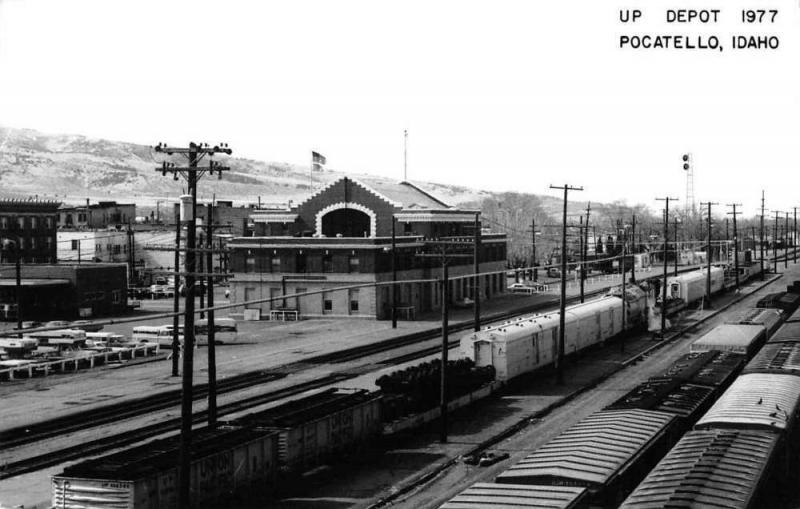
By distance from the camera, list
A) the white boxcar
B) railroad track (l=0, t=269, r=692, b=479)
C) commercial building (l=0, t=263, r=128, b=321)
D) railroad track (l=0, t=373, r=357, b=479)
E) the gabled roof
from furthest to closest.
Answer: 1. the white boxcar
2. the gabled roof
3. commercial building (l=0, t=263, r=128, b=321)
4. railroad track (l=0, t=269, r=692, b=479)
5. railroad track (l=0, t=373, r=357, b=479)

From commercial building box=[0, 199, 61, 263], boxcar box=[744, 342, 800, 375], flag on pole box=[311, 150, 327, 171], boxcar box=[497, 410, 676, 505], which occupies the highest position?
flag on pole box=[311, 150, 327, 171]

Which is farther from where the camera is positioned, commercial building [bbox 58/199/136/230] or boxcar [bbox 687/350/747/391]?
commercial building [bbox 58/199/136/230]

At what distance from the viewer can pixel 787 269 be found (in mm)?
140375

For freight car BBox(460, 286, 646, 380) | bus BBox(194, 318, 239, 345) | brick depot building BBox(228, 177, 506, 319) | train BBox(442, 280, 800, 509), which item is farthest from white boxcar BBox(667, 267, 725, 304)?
train BBox(442, 280, 800, 509)

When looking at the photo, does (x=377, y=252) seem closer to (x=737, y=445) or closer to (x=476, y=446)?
(x=476, y=446)

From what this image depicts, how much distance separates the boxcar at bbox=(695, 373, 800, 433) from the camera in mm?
23603

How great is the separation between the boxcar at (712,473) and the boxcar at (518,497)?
103cm

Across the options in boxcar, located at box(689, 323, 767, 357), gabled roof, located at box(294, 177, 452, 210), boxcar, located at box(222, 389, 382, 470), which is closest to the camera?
boxcar, located at box(222, 389, 382, 470)

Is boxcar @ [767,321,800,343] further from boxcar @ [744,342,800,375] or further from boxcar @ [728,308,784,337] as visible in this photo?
boxcar @ [744,342,800,375]

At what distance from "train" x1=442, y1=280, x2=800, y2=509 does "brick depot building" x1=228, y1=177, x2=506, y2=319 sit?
37628 millimetres

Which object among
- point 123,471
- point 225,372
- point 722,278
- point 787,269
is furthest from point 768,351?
point 787,269

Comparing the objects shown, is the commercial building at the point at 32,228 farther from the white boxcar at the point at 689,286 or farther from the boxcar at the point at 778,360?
the boxcar at the point at 778,360

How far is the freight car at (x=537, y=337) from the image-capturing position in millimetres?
41375

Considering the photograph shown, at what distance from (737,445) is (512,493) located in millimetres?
6880
